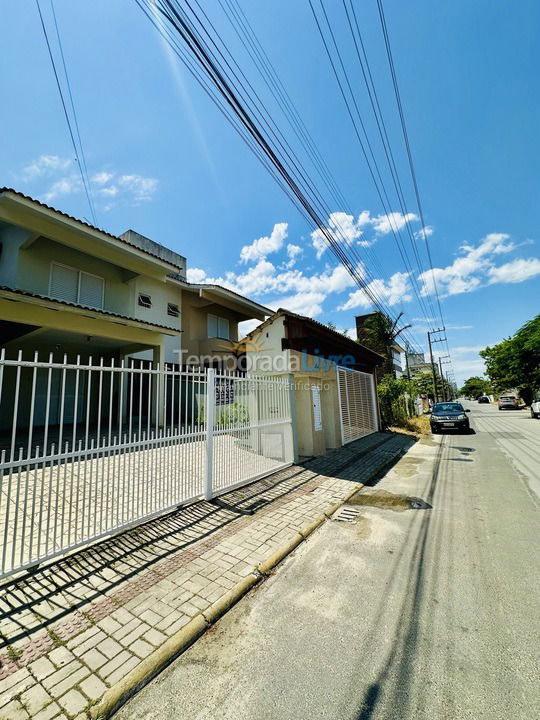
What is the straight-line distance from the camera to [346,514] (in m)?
4.59

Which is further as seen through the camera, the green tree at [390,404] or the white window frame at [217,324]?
the white window frame at [217,324]

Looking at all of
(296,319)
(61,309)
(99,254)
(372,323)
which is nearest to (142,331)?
(61,309)

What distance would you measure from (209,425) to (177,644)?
2.82 metres

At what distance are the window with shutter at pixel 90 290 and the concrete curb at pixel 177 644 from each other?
38.2ft

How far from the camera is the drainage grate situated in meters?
4.41

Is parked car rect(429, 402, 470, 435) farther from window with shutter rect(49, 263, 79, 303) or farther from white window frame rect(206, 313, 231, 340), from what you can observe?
window with shutter rect(49, 263, 79, 303)

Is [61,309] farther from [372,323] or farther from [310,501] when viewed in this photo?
[372,323]

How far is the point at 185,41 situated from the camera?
3.89m

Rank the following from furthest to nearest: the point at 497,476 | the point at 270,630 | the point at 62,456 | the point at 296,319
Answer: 1. the point at 296,319
2. the point at 497,476
3. the point at 62,456
4. the point at 270,630

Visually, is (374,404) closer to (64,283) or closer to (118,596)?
(118,596)

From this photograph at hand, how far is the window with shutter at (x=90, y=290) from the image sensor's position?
11.2 meters

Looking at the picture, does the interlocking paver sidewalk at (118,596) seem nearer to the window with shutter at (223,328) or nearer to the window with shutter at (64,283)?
the window with shutter at (64,283)

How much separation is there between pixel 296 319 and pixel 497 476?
6.04 m

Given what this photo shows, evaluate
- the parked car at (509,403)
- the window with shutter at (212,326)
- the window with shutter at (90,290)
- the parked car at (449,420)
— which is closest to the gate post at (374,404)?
the parked car at (449,420)
